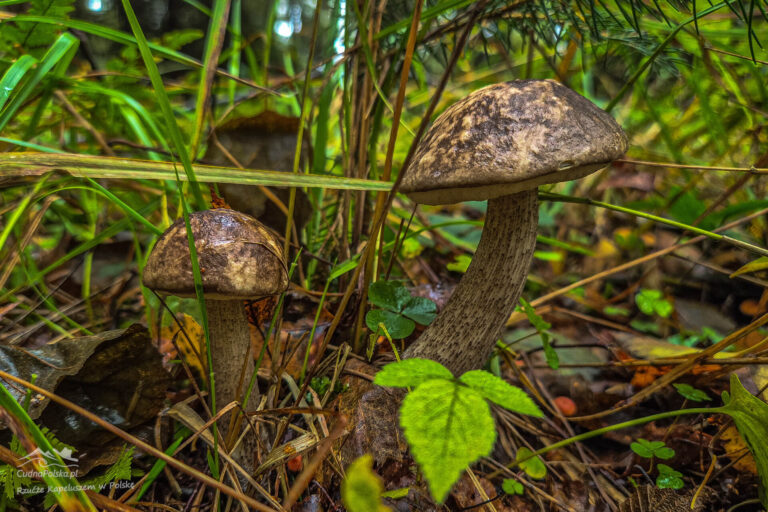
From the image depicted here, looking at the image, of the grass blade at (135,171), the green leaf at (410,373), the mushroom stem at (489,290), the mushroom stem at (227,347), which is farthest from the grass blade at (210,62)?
the green leaf at (410,373)

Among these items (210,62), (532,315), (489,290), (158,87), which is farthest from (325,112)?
(532,315)

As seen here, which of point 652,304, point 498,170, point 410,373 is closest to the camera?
point 410,373

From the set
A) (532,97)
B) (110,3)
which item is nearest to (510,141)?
(532,97)

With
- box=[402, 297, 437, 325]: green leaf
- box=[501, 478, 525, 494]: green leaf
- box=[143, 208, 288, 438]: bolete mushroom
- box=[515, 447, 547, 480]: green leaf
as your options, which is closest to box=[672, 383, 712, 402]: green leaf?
box=[515, 447, 547, 480]: green leaf

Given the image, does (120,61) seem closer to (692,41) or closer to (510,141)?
(510,141)

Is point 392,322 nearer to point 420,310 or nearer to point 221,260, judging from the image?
point 420,310

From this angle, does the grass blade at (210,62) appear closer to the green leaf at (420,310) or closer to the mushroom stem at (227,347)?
the mushroom stem at (227,347)

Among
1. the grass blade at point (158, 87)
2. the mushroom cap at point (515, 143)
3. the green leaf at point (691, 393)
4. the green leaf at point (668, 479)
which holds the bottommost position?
the green leaf at point (668, 479)
